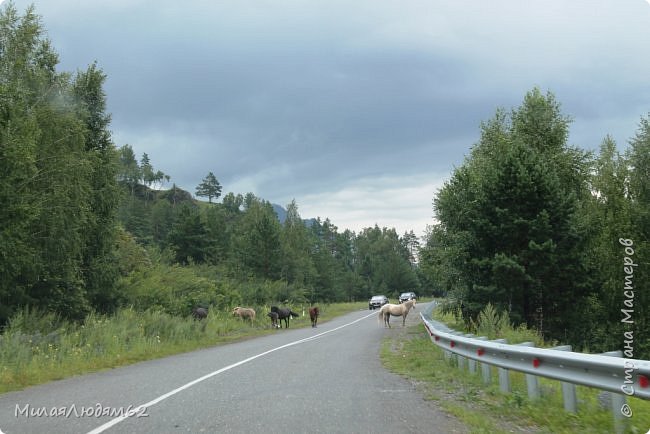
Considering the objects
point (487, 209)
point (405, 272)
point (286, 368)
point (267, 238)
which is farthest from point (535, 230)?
point (405, 272)

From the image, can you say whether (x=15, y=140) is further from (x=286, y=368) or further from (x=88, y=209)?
(x=286, y=368)

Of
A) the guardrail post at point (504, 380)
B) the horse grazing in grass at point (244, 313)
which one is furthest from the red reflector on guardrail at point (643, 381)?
the horse grazing in grass at point (244, 313)

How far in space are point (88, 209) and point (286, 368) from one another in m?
18.1

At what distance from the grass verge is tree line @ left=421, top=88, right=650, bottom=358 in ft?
43.9

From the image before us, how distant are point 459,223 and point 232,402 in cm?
2179

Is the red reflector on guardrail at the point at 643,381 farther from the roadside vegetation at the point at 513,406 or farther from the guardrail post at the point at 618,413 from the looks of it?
the roadside vegetation at the point at 513,406

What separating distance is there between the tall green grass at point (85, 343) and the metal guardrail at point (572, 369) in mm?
9041

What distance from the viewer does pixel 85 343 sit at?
1767 centimetres

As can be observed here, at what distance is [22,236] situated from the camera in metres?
21.2

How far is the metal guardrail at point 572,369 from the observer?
16.5ft

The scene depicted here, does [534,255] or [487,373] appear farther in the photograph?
[534,255]

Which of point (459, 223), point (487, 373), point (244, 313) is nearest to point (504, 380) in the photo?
point (487, 373)

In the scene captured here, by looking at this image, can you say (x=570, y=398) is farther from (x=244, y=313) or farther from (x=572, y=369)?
(x=244, y=313)

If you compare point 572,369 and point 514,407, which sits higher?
point 572,369
